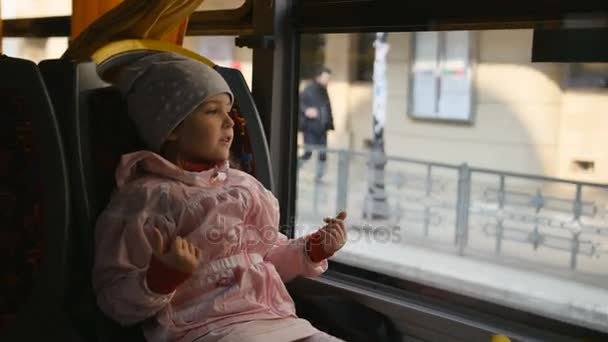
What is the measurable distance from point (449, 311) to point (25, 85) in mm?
1089

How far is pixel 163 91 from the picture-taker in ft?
3.96

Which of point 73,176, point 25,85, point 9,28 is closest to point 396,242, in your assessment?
point 73,176

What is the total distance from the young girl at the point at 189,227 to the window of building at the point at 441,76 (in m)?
0.64

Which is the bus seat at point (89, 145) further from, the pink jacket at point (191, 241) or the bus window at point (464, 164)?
the bus window at point (464, 164)

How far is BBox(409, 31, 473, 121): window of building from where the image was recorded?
5.43 ft

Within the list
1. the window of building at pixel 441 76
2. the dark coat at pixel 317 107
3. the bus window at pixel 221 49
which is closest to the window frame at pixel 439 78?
the window of building at pixel 441 76

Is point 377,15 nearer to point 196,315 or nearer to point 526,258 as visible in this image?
point 526,258

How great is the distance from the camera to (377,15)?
5.19ft

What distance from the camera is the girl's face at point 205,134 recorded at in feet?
3.95

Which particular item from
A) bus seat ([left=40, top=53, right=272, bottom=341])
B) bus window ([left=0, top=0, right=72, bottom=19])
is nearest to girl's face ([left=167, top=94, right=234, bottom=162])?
bus seat ([left=40, top=53, right=272, bottom=341])

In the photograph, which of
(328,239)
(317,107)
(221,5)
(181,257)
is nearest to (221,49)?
(221,5)

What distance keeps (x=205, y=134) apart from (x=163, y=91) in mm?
115

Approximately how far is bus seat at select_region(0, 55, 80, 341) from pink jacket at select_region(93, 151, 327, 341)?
0.08m

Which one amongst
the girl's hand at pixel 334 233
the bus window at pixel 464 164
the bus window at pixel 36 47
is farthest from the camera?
the bus window at pixel 36 47
